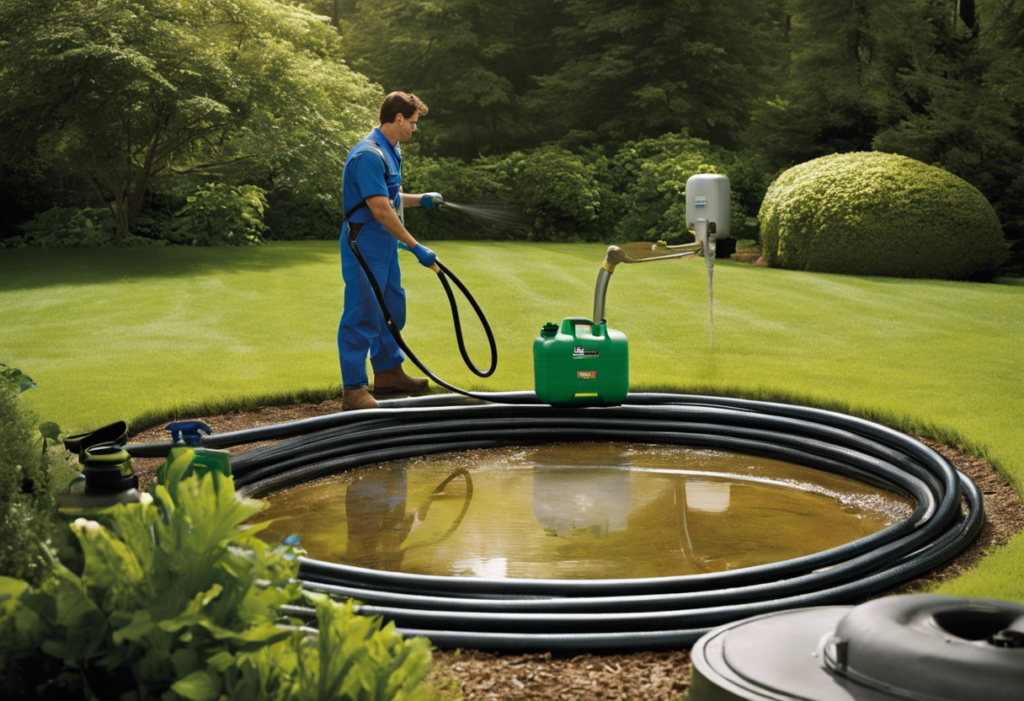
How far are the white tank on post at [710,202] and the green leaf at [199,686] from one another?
499 cm

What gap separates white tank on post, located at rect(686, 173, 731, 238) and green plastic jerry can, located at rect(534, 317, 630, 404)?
4.33ft

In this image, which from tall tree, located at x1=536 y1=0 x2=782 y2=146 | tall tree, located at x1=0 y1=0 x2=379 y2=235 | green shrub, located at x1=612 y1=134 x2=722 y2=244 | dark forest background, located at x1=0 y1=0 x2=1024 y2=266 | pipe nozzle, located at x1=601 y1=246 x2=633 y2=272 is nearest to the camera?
pipe nozzle, located at x1=601 y1=246 x2=633 y2=272

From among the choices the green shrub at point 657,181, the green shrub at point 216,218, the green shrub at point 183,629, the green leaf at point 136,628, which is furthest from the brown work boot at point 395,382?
the green shrub at point 216,218

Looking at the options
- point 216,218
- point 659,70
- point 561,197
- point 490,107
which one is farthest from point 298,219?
point 659,70

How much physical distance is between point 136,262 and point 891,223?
10.3 meters

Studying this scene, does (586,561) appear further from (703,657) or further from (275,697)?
(275,697)

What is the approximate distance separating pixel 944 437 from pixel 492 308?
544 cm

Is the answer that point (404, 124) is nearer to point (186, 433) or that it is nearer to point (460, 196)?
point (186, 433)

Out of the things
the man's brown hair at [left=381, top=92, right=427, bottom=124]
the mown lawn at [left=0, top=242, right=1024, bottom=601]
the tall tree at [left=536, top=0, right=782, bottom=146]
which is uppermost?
the tall tree at [left=536, top=0, right=782, bottom=146]

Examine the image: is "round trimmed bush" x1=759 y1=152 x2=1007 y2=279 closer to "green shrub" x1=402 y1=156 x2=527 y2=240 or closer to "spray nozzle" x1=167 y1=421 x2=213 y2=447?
"green shrub" x1=402 y1=156 x2=527 y2=240

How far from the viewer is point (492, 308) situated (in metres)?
9.69

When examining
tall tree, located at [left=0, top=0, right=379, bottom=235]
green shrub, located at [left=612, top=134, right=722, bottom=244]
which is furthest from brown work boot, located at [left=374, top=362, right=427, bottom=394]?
green shrub, located at [left=612, top=134, right=722, bottom=244]

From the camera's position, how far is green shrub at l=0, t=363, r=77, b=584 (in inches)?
75.1

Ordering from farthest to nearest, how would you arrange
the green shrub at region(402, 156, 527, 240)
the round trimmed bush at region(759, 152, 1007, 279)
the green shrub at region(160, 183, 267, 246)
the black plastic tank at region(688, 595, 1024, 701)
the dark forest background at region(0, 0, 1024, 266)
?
the green shrub at region(402, 156, 527, 240) < the green shrub at region(160, 183, 267, 246) < the dark forest background at region(0, 0, 1024, 266) < the round trimmed bush at region(759, 152, 1007, 279) < the black plastic tank at region(688, 595, 1024, 701)
